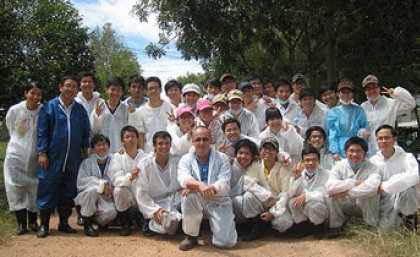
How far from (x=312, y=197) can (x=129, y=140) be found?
7.99 ft

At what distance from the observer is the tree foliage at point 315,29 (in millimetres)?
8625

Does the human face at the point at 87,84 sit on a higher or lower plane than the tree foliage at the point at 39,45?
lower

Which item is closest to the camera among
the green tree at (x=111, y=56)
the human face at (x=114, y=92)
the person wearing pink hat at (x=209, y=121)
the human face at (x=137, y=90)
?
the person wearing pink hat at (x=209, y=121)

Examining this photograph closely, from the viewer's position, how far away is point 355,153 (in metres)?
5.35

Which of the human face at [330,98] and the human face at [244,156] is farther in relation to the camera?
the human face at [330,98]

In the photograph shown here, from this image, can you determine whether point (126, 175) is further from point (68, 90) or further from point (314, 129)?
point (314, 129)

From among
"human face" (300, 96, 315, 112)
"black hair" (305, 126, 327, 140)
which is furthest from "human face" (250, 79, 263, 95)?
"black hair" (305, 126, 327, 140)

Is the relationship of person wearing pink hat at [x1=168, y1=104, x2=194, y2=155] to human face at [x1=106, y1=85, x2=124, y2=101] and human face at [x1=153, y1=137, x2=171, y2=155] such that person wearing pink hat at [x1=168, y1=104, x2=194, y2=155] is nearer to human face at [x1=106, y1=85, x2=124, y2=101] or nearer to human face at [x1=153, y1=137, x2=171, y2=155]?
human face at [x1=153, y1=137, x2=171, y2=155]

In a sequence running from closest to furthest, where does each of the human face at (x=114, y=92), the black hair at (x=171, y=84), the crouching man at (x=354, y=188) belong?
the crouching man at (x=354, y=188) → the human face at (x=114, y=92) → the black hair at (x=171, y=84)

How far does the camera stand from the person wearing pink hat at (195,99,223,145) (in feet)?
18.6

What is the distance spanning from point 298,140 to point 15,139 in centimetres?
373

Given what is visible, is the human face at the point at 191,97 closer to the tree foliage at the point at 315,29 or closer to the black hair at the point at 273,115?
the black hair at the point at 273,115

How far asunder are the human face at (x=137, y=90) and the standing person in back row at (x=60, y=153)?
115 centimetres

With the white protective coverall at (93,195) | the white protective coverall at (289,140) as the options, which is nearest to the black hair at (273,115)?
the white protective coverall at (289,140)
